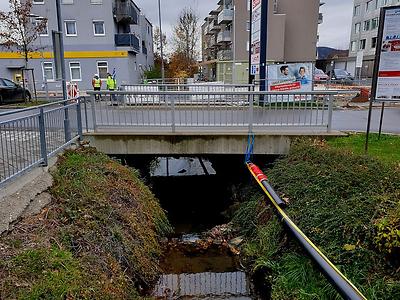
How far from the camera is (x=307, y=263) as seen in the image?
5.23 metres

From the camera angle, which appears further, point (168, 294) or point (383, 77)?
point (383, 77)

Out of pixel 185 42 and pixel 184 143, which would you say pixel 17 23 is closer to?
pixel 184 143

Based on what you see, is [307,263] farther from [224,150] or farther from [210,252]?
[224,150]

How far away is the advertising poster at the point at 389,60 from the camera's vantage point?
736cm

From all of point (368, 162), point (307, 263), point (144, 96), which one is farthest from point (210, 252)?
point (144, 96)

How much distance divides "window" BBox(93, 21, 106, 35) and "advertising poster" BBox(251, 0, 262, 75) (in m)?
21.7

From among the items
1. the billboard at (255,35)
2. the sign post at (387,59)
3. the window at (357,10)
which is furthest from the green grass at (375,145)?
the window at (357,10)

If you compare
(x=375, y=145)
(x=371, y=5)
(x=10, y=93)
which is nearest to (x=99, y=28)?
(x=10, y=93)

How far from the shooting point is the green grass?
7.70 metres

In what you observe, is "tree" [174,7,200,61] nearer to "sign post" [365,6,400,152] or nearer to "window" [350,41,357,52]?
"window" [350,41,357,52]

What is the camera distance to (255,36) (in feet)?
47.0

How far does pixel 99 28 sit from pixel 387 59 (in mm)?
30208

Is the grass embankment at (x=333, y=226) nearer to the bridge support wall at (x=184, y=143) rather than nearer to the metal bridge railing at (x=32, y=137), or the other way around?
the bridge support wall at (x=184, y=143)

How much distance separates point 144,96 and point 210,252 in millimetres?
4437
